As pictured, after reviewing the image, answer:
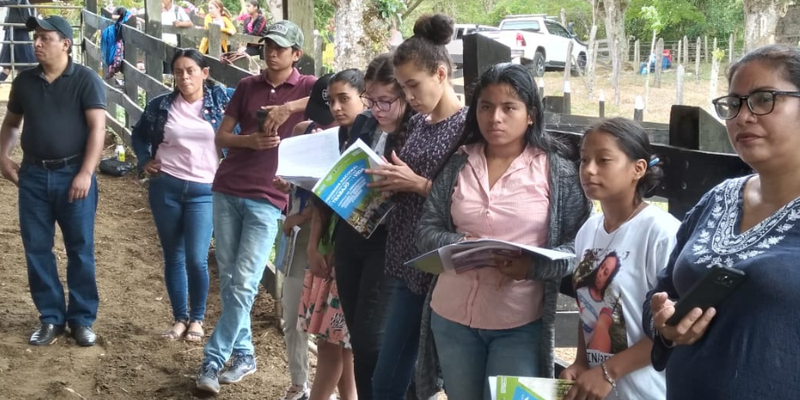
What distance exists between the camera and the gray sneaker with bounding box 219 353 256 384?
4762mm

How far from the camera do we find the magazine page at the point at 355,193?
3223 mm

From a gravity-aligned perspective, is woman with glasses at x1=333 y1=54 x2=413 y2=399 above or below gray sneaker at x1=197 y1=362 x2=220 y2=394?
above

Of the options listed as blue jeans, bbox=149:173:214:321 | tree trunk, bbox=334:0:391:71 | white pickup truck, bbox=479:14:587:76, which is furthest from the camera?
white pickup truck, bbox=479:14:587:76

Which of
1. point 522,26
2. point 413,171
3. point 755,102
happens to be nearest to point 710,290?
point 755,102

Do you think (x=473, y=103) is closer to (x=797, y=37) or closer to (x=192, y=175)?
(x=192, y=175)

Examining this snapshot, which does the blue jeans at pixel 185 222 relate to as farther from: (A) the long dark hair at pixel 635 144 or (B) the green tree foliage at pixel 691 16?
(B) the green tree foliage at pixel 691 16

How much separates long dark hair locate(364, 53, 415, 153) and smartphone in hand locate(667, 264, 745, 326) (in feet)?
5.53

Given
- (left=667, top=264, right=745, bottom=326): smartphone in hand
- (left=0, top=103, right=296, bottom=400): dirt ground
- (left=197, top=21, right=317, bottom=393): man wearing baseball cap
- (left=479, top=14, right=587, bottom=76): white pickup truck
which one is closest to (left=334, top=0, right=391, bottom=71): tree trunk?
(left=0, top=103, right=296, bottom=400): dirt ground

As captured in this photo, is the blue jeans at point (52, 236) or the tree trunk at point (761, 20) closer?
the blue jeans at point (52, 236)

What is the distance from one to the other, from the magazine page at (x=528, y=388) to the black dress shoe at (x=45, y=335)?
151 inches

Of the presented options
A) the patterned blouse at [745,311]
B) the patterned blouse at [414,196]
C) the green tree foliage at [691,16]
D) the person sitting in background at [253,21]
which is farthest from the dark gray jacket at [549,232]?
the green tree foliage at [691,16]

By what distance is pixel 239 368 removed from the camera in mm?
4820

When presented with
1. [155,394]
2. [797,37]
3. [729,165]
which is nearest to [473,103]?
[729,165]

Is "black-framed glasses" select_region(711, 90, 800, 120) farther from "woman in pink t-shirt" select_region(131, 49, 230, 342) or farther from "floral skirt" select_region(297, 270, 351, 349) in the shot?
"woman in pink t-shirt" select_region(131, 49, 230, 342)
